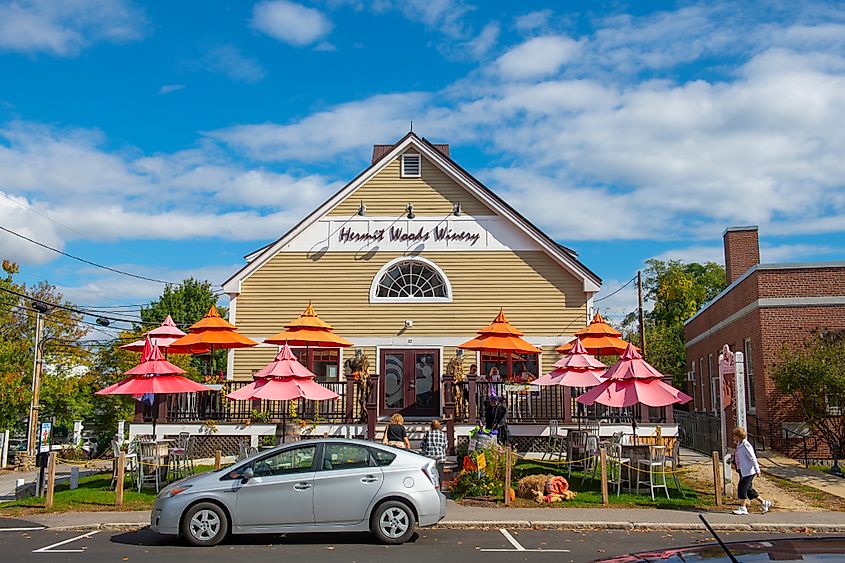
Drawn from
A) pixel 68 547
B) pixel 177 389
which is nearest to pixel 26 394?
pixel 177 389

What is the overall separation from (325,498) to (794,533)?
7647 mm

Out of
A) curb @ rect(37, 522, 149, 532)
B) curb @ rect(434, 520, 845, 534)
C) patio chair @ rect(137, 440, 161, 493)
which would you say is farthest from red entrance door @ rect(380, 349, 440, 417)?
curb @ rect(37, 522, 149, 532)

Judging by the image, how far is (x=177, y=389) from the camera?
16734 millimetres

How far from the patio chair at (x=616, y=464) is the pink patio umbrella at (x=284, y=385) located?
5.99m

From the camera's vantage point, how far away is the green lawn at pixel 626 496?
576 inches

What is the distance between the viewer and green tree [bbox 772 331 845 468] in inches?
766

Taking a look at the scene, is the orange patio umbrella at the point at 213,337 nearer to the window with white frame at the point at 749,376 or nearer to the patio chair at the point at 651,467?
the patio chair at the point at 651,467

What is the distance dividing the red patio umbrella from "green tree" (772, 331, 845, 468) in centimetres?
534

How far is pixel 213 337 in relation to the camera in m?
20.7

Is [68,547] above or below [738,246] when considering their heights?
below

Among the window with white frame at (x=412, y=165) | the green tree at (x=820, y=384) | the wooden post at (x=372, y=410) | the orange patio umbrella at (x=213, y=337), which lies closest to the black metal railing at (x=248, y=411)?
the wooden post at (x=372, y=410)

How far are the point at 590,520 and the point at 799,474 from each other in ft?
26.6

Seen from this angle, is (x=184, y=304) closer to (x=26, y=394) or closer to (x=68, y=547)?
(x=26, y=394)

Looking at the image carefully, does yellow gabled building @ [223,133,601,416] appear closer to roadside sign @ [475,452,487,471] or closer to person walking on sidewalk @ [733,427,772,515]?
roadside sign @ [475,452,487,471]
